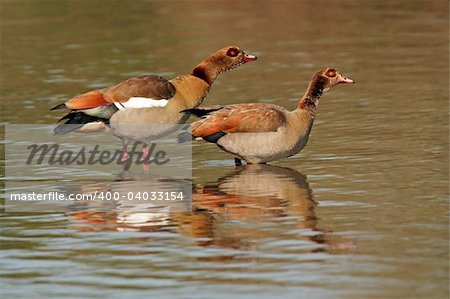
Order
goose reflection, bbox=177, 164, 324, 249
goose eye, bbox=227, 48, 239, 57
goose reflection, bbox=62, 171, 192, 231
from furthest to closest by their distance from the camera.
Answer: goose eye, bbox=227, 48, 239, 57 → goose reflection, bbox=62, 171, 192, 231 → goose reflection, bbox=177, 164, 324, 249

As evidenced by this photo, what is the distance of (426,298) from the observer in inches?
373

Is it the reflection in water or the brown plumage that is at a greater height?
the brown plumage

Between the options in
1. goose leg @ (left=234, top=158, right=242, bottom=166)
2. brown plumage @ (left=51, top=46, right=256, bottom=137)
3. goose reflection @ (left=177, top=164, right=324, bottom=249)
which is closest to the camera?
goose reflection @ (left=177, top=164, right=324, bottom=249)

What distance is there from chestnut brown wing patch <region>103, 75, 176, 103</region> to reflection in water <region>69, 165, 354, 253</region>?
118 centimetres

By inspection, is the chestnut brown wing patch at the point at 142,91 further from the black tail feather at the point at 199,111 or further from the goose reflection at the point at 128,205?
the goose reflection at the point at 128,205

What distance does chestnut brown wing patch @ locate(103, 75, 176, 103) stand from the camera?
1556 centimetres

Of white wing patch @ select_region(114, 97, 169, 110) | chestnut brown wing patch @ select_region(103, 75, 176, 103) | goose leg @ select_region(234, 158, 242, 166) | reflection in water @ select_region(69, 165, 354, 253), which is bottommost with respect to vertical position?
reflection in water @ select_region(69, 165, 354, 253)

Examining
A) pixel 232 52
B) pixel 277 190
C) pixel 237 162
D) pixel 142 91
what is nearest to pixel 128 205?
pixel 277 190

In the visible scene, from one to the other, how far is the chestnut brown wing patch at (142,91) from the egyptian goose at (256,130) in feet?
1.27

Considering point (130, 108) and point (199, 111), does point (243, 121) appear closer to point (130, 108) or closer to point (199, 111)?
point (199, 111)

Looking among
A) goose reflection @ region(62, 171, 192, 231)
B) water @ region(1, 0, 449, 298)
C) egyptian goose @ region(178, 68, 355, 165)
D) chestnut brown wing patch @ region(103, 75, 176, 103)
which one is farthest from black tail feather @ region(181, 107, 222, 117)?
goose reflection @ region(62, 171, 192, 231)

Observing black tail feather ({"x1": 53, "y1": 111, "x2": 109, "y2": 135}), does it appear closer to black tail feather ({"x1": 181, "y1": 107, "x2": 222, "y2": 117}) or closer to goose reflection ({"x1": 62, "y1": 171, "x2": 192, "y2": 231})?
goose reflection ({"x1": 62, "y1": 171, "x2": 192, "y2": 231})

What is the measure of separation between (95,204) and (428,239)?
387 cm

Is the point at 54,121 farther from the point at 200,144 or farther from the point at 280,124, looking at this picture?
the point at 280,124
